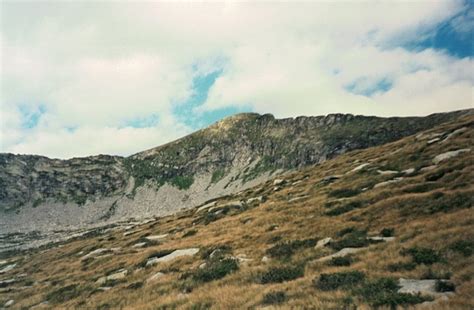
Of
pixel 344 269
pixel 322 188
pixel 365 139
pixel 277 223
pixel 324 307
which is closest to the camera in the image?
pixel 324 307

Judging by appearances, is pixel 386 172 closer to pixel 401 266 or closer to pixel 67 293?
pixel 401 266

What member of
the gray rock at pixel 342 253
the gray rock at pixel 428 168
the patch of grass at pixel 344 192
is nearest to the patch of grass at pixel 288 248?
the gray rock at pixel 342 253

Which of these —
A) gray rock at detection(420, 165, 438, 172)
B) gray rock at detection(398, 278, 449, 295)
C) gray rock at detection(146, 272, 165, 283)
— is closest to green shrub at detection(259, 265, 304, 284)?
gray rock at detection(398, 278, 449, 295)

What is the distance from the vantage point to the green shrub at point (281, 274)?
1727cm

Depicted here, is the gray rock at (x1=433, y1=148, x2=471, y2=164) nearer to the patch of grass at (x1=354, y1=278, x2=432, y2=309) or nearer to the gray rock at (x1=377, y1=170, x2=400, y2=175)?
the gray rock at (x1=377, y1=170, x2=400, y2=175)

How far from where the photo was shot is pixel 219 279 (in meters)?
20.0

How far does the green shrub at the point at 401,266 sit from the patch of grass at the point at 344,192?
20.1 meters

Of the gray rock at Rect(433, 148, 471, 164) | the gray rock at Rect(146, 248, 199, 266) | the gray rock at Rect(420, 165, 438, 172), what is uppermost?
the gray rock at Rect(433, 148, 471, 164)

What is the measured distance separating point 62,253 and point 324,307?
2389 inches

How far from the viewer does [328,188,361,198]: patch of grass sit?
35.0 meters

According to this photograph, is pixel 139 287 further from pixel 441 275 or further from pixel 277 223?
pixel 441 275

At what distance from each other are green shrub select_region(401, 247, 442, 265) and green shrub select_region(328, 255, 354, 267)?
2.23 metres

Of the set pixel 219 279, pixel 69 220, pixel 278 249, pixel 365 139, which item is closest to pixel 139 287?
pixel 219 279

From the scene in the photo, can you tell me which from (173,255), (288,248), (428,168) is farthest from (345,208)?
(173,255)
